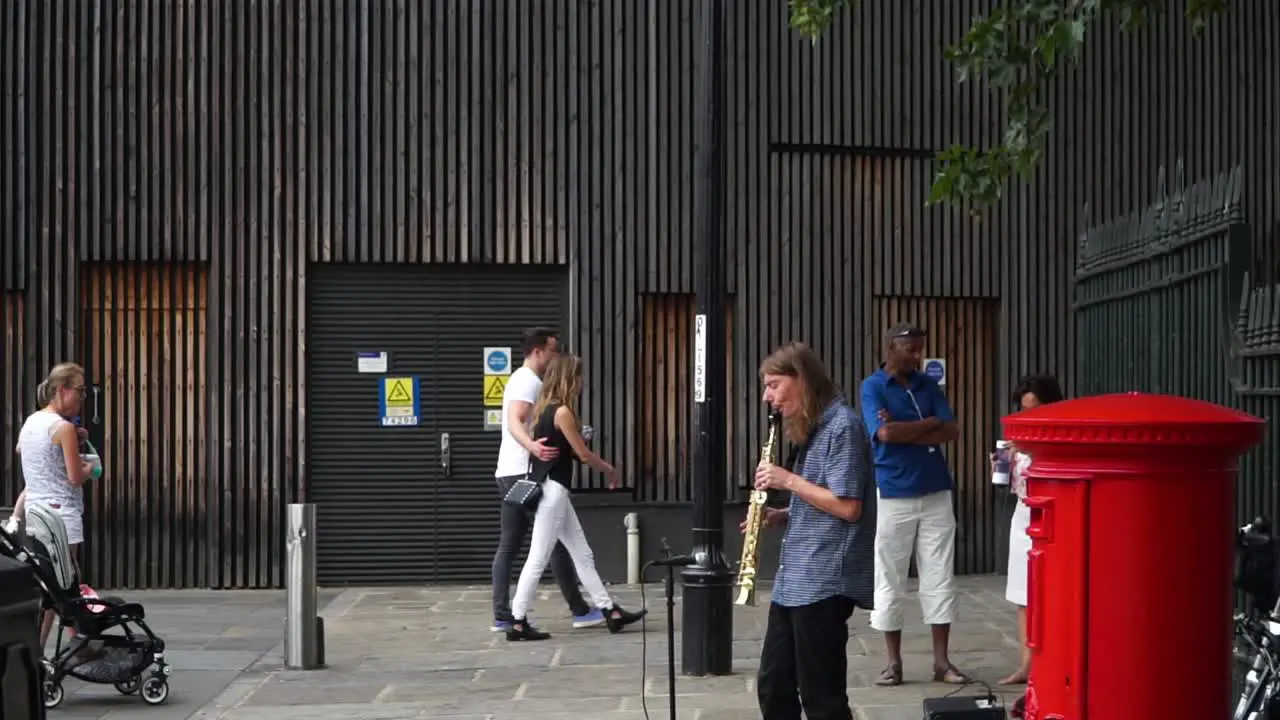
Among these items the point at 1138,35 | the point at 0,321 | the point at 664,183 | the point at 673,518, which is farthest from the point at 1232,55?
the point at 0,321

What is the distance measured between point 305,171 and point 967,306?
19.9 ft

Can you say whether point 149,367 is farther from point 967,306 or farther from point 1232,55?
point 1232,55

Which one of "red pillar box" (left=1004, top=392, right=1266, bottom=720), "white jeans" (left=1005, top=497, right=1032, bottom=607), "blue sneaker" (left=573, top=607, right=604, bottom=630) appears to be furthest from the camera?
"blue sneaker" (left=573, top=607, right=604, bottom=630)

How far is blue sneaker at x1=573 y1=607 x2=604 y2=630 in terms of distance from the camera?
12.5 meters

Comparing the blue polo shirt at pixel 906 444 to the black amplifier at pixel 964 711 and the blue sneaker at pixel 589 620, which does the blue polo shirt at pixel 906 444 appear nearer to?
the blue sneaker at pixel 589 620

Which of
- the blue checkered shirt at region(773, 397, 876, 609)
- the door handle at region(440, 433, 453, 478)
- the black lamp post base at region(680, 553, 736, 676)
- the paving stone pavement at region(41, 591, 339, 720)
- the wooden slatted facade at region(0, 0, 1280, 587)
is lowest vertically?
the paving stone pavement at region(41, 591, 339, 720)

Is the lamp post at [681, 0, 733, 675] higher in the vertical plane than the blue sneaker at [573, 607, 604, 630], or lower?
higher

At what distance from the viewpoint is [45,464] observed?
10648mm

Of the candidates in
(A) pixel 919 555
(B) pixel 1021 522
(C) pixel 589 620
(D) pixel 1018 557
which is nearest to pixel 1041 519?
(B) pixel 1021 522

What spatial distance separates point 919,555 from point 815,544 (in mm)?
3049

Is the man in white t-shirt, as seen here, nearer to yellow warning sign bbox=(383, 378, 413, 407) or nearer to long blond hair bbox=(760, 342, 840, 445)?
yellow warning sign bbox=(383, 378, 413, 407)

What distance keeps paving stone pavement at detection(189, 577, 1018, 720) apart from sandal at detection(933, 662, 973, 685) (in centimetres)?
8

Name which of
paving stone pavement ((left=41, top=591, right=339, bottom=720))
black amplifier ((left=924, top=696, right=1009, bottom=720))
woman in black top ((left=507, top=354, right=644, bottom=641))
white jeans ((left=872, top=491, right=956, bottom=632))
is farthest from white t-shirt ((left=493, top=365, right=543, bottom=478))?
black amplifier ((left=924, top=696, right=1009, bottom=720))

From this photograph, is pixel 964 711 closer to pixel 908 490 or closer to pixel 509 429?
pixel 908 490
